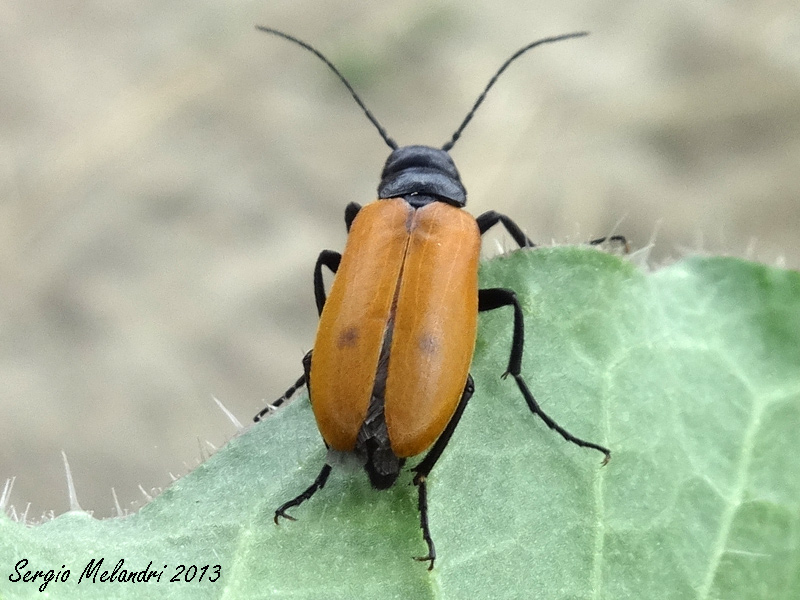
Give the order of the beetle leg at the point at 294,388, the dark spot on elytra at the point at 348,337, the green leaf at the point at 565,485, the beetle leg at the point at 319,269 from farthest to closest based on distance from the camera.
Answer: the beetle leg at the point at 319,269 < the beetle leg at the point at 294,388 < the dark spot on elytra at the point at 348,337 < the green leaf at the point at 565,485

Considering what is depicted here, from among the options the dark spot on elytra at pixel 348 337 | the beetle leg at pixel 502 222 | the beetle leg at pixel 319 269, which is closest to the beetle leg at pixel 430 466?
the dark spot on elytra at pixel 348 337

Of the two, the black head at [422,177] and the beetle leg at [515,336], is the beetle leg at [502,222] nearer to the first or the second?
the black head at [422,177]

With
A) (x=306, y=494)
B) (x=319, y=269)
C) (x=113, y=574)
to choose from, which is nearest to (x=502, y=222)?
(x=319, y=269)

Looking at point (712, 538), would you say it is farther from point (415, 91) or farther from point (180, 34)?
point (180, 34)

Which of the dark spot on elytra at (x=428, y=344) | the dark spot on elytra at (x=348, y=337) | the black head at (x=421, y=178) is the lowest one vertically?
the dark spot on elytra at (x=428, y=344)

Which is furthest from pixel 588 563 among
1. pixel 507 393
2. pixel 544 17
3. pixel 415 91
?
pixel 544 17
